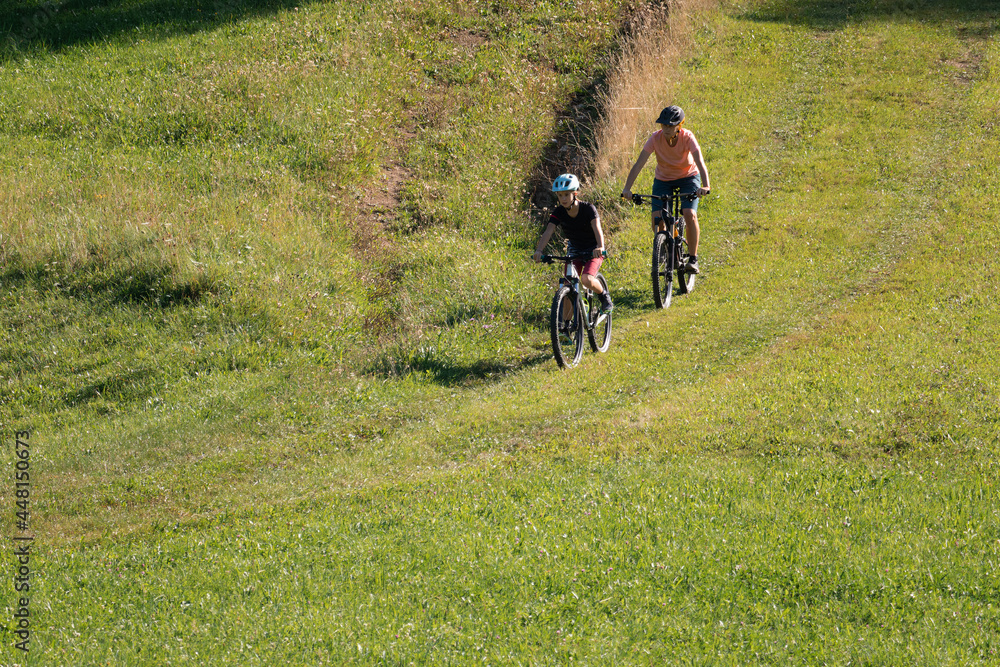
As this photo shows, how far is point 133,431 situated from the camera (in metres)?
10.4

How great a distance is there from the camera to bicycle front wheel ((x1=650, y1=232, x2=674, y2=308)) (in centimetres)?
1258

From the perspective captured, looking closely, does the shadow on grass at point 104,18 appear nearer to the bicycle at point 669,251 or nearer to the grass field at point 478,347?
the grass field at point 478,347

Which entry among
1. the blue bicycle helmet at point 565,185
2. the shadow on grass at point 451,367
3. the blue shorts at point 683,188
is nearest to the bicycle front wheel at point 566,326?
the shadow on grass at point 451,367

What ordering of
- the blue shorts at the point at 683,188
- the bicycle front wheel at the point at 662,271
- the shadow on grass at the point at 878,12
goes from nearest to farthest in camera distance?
the bicycle front wheel at the point at 662,271
the blue shorts at the point at 683,188
the shadow on grass at the point at 878,12

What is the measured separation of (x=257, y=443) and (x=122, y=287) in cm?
462

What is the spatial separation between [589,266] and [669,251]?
2.36m

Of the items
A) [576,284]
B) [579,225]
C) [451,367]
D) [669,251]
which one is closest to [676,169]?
[669,251]

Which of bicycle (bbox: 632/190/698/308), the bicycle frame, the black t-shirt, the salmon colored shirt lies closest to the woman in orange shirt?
the salmon colored shirt

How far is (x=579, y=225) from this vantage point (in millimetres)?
11016

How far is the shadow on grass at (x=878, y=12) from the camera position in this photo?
25391mm

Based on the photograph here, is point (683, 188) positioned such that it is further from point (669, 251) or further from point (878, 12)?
point (878, 12)

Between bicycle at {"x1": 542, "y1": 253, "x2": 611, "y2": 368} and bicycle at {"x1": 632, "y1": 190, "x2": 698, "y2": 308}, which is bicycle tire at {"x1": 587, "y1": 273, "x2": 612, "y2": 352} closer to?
bicycle at {"x1": 542, "y1": 253, "x2": 611, "y2": 368}

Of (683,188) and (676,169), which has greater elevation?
(676,169)

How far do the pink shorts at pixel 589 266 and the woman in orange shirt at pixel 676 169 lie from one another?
1.60m
